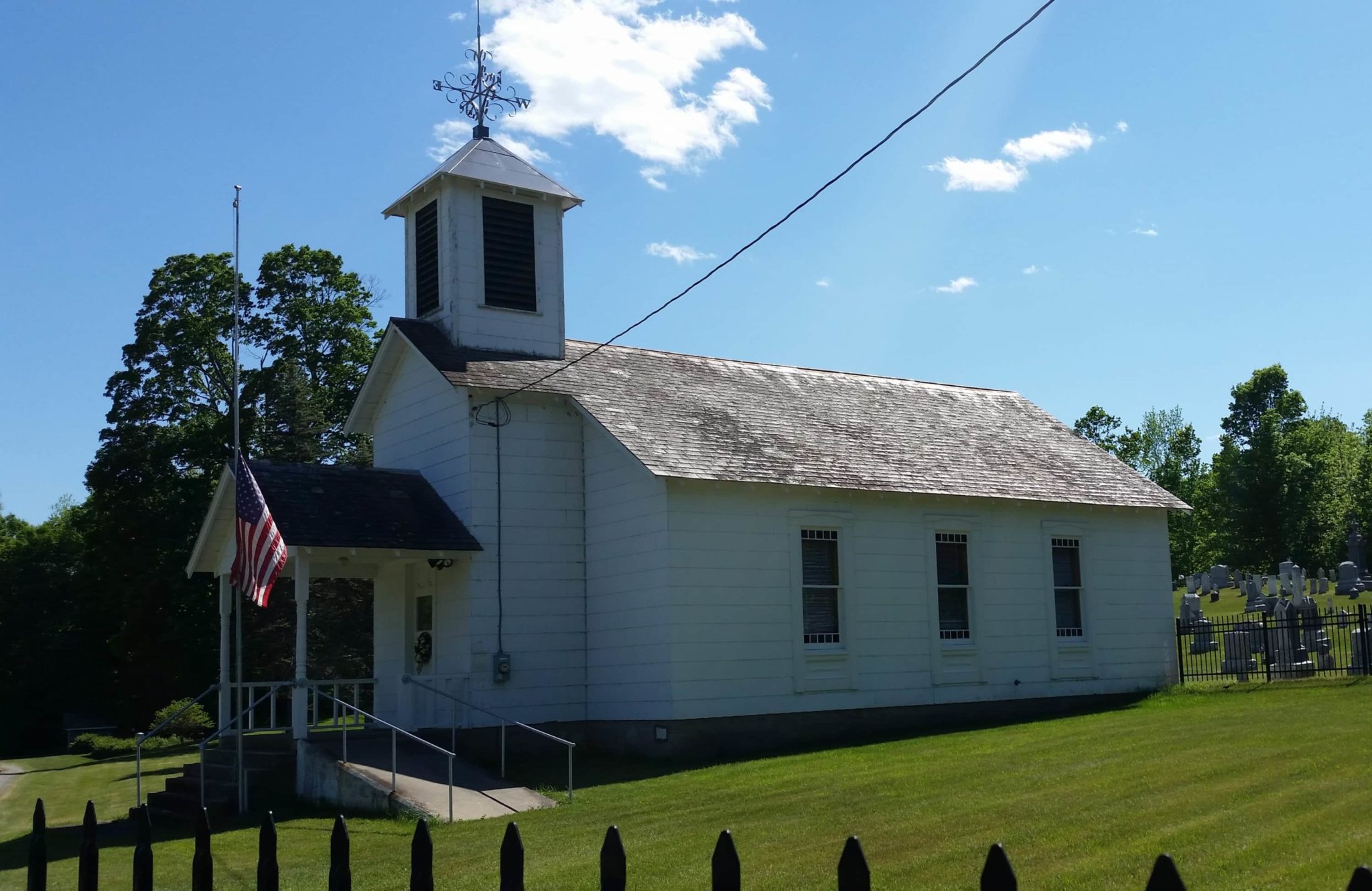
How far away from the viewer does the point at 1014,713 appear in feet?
77.9

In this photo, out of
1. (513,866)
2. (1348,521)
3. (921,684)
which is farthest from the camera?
(1348,521)

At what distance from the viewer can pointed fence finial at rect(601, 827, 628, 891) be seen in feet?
18.1

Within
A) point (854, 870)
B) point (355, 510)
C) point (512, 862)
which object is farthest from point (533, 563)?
point (854, 870)

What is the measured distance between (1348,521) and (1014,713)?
55543 millimetres

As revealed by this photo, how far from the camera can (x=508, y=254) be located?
23.8 meters

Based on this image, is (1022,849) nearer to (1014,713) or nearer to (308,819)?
(308,819)

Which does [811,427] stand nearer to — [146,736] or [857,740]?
[857,740]

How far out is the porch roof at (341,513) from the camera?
19.3 metres

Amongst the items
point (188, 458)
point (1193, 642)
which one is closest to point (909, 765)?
point (1193, 642)

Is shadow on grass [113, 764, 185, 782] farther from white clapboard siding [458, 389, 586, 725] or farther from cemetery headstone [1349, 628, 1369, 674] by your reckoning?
cemetery headstone [1349, 628, 1369, 674]

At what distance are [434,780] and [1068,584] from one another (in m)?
13.5

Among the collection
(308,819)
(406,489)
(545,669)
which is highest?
(406,489)

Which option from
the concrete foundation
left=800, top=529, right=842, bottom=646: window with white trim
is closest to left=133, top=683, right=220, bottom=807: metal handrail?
the concrete foundation

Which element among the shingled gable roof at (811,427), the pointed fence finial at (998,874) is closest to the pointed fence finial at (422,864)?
the pointed fence finial at (998,874)
